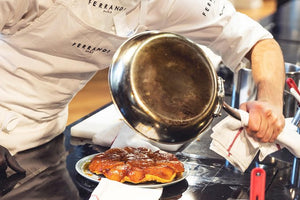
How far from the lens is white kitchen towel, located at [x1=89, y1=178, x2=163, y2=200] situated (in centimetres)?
133

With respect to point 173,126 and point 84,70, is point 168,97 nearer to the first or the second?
point 173,126

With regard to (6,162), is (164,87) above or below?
above

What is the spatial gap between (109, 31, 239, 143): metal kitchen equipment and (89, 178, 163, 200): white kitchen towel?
0.64 feet

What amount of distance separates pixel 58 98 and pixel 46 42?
Result: 0.75 ft

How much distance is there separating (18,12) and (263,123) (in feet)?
2.43

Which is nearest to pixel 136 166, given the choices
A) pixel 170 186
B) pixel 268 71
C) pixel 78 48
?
pixel 170 186

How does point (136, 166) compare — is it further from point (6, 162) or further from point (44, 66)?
point (44, 66)

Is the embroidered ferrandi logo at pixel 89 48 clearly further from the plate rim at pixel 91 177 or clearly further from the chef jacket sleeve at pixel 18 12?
the plate rim at pixel 91 177

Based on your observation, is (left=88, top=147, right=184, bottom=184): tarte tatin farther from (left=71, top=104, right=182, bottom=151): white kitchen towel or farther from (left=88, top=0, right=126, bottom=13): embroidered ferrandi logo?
(left=88, top=0, right=126, bottom=13): embroidered ferrandi logo

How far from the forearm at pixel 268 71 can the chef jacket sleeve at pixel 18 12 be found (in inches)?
28.1

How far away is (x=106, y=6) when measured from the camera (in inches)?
65.4

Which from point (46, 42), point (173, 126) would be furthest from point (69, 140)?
point (173, 126)

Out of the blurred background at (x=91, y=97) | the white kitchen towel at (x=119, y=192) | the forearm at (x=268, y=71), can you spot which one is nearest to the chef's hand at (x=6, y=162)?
the white kitchen towel at (x=119, y=192)

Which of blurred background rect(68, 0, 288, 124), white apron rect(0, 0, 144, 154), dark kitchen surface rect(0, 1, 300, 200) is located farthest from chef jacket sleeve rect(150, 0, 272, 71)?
blurred background rect(68, 0, 288, 124)
